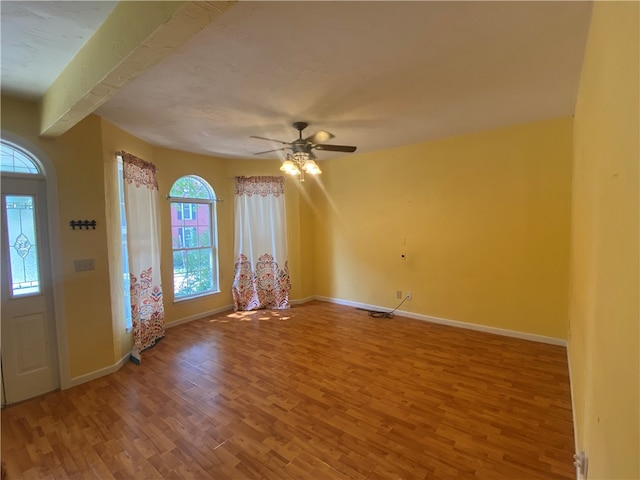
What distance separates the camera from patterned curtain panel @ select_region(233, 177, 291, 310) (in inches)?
199

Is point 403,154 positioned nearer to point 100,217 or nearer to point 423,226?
point 423,226

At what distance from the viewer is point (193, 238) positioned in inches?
187

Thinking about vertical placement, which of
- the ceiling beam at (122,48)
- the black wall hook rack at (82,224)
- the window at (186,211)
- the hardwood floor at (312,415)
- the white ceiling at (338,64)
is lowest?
the hardwood floor at (312,415)

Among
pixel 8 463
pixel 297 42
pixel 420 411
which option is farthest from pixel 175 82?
pixel 420 411

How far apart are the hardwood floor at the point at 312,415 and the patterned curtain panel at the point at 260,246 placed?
61.0 inches

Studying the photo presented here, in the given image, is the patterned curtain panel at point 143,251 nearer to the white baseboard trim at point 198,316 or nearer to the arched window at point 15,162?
the white baseboard trim at point 198,316

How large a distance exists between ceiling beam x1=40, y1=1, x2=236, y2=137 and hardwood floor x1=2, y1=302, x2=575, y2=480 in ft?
7.70

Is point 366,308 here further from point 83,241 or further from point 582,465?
point 83,241

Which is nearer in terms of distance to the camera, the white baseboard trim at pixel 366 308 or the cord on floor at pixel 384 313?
the white baseboard trim at pixel 366 308

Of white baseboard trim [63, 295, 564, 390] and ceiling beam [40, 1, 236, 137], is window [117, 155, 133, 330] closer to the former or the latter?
white baseboard trim [63, 295, 564, 390]

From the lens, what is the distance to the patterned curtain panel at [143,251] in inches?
134

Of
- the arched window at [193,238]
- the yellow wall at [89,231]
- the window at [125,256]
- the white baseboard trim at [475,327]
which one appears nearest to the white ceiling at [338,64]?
the yellow wall at [89,231]

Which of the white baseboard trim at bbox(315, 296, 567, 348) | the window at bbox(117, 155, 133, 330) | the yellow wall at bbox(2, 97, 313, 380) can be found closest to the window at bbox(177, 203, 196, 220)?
the yellow wall at bbox(2, 97, 313, 380)

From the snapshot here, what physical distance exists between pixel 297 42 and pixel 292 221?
3.73m
